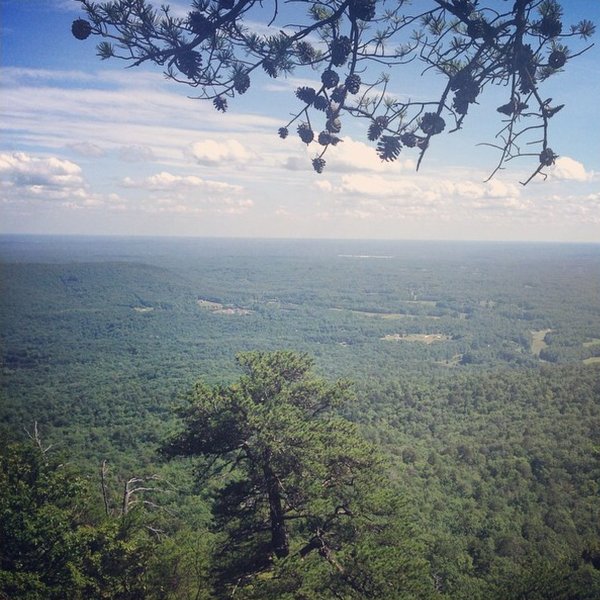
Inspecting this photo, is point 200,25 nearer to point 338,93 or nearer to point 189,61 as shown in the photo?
point 189,61

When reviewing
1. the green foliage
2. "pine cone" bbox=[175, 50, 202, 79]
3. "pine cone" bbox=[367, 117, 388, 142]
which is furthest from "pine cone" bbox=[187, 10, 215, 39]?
the green foliage

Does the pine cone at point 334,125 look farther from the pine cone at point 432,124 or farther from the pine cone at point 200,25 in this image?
the pine cone at point 200,25

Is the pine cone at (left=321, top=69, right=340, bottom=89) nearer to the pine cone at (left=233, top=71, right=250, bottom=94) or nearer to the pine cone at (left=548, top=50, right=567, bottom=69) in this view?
the pine cone at (left=233, top=71, right=250, bottom=94)

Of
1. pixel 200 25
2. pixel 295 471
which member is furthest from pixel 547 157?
pixel 295 471

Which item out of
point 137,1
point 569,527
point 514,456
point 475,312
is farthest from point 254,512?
point 475,312

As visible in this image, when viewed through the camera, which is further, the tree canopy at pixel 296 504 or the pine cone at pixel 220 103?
the tree canopy at pixel 296 504

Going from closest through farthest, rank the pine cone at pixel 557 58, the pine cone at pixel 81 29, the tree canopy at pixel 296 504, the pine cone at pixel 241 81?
the pine cone at pixel 81 29
the pine cone at pixel 557 58
the pine cone at pixel 241 81
the tree canopy at pixel 296 504

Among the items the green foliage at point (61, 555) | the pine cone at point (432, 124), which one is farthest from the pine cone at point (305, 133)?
the green foliage at point (61, 555)

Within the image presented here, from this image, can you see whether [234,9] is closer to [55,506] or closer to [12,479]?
[55,506]
